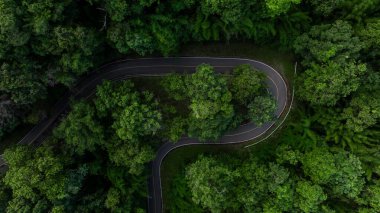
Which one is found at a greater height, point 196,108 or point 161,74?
point 161,74

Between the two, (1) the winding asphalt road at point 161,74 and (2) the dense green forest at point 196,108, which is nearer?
(2) the dense green forest at point 196,108

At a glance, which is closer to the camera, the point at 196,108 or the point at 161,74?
the point at 196,108

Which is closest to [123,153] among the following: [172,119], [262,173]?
[172,119]

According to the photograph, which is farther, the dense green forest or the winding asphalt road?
the winding asphalt road
